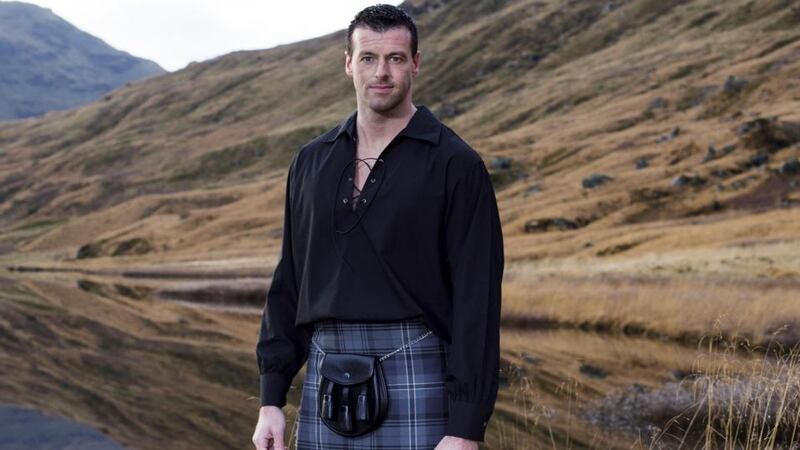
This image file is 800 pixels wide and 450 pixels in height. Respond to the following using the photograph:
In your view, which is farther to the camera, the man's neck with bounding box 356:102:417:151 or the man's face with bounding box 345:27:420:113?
the man's neck with bounding box 356:102:417:151

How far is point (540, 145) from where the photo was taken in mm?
95125

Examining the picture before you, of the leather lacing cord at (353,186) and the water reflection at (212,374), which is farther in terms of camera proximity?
the water reflection at (212,374)

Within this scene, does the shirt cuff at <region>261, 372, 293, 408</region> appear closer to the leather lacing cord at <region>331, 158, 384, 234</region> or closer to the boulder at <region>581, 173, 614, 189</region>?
the leather lacing cord at <region>331, 158, 384, 234</region>

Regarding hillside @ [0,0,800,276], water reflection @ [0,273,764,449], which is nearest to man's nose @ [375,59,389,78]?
water reflection @ [0,273,764,449]

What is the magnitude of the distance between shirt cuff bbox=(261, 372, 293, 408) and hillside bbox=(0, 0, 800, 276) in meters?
29.2

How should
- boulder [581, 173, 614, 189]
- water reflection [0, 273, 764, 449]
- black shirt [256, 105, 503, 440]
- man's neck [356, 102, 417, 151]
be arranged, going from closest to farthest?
black shirt [256, 105, 503, 440] < man's neck [356, 102, 417, 151] < water reflection [0, 273, 764, 449] < boulder [581, 173, 614, 189]

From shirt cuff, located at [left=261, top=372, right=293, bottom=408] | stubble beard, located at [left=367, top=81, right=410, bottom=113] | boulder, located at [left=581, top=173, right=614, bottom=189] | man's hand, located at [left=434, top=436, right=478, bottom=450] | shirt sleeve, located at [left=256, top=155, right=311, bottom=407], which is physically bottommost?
boulder, located at [left=581, top=173, right=614, bottom=189]

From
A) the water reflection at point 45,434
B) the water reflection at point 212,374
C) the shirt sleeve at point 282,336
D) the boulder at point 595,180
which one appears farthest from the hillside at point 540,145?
the shirt sleeve at point 282,336

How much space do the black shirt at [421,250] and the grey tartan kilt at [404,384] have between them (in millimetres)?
82

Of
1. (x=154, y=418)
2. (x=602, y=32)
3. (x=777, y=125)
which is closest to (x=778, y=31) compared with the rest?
(x=602, y=32)

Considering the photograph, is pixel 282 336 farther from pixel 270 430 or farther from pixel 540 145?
pixel 540 145

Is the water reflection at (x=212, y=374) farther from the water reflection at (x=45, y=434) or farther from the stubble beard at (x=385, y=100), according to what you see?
the stubble beard at (x=385, y=100)

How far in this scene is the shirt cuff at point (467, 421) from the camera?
4.18 metres

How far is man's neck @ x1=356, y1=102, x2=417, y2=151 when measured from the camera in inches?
187
